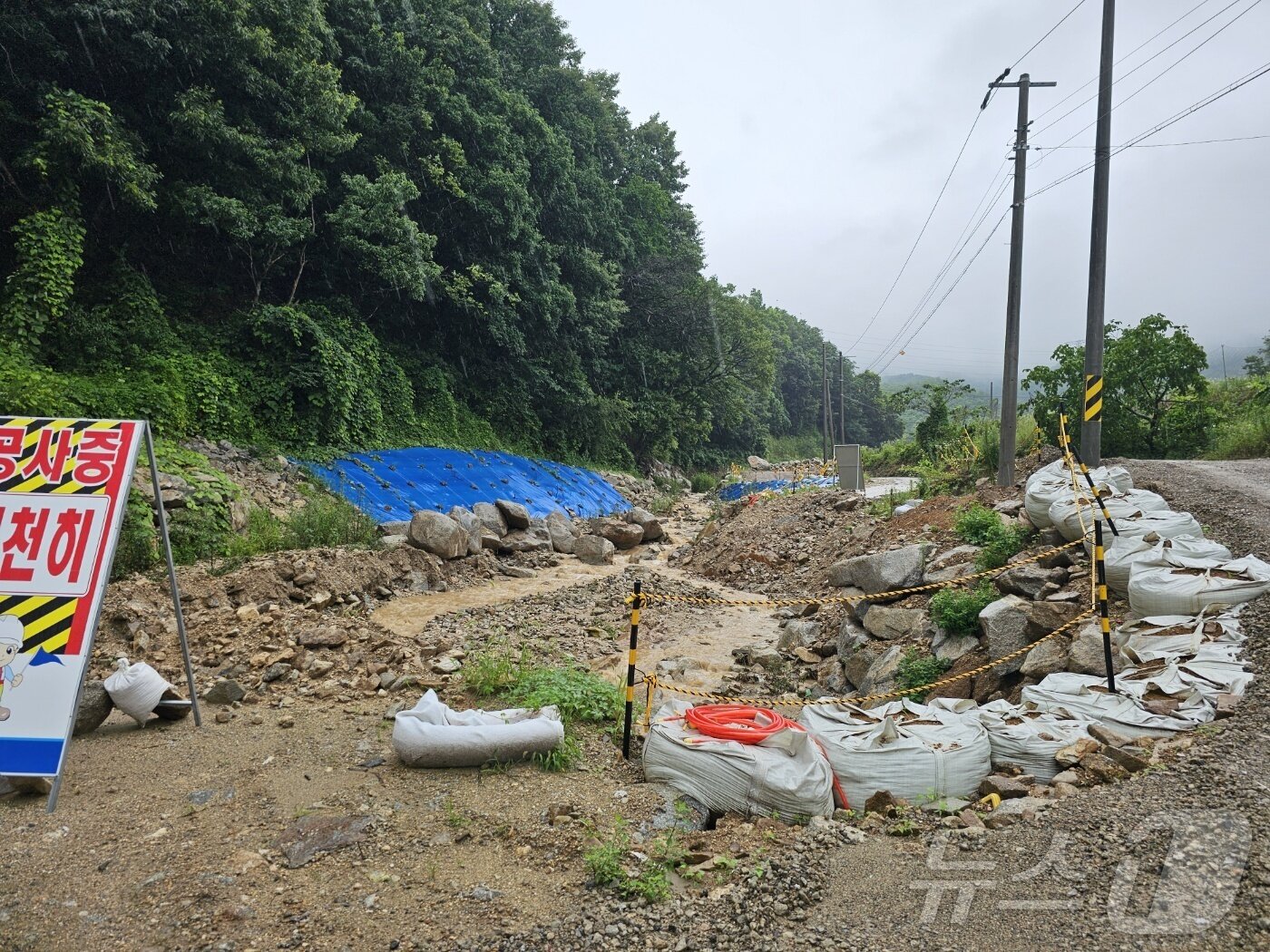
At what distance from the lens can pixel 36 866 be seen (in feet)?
10.2

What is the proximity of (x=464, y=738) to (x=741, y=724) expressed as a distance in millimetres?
1608

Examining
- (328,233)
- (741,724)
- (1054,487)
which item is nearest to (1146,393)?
(1054,487)

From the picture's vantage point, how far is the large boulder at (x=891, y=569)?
780 centimetres

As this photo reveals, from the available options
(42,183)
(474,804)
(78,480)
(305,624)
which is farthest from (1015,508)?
(42,183)

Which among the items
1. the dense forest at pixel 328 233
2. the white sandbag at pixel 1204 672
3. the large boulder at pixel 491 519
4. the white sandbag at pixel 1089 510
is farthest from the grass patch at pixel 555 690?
the dense forest at pixel 328 233

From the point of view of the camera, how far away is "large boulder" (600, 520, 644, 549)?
15.9 meters

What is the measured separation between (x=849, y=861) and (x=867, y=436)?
66031mm

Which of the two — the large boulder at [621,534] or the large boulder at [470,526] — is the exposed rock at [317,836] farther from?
the large boulder at [621,534]

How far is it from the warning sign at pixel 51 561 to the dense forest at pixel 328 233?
7.67m

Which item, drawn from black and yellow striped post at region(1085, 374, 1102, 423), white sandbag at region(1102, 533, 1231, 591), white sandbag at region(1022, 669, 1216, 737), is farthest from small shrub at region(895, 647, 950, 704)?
black and yellow striped post at region(1085, 374, 1102, 423)

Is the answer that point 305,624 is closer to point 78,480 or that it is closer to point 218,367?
point 78,480

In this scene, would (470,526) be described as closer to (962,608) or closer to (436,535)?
(436,535)

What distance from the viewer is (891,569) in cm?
794

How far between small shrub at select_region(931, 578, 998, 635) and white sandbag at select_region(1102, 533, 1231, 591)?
97 centimetres
